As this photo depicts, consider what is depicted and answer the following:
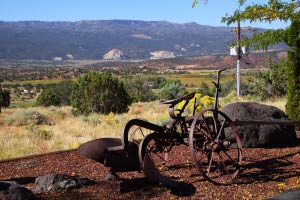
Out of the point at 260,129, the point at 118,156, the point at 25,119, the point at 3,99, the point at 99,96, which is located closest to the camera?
the point at 118,156

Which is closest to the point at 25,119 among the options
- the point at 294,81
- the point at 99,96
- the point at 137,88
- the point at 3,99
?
the point at 99,96

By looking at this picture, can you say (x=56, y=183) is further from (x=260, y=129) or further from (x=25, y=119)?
(x=25, y=119)

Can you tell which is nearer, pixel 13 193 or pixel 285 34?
pixel 13 193

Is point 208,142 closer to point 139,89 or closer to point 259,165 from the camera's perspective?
point 259,165

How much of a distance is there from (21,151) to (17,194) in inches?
198

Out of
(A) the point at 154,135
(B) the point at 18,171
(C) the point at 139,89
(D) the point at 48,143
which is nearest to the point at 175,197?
(A) the point at 154,135

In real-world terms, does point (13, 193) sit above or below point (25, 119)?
above

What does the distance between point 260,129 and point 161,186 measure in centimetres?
362

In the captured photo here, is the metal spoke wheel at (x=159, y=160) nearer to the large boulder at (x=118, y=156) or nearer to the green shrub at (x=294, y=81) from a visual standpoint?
the large boulder at (x=118, y=156)

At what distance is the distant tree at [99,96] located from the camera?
2320 cm

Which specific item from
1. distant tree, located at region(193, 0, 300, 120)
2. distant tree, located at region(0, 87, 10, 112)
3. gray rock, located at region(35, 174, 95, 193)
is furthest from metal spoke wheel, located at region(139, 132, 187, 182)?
distant tree, located at region(0, 87, 10, 112)

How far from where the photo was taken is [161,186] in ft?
21.3

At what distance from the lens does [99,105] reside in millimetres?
23297

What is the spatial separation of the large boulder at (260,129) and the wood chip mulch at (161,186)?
0.78ft
